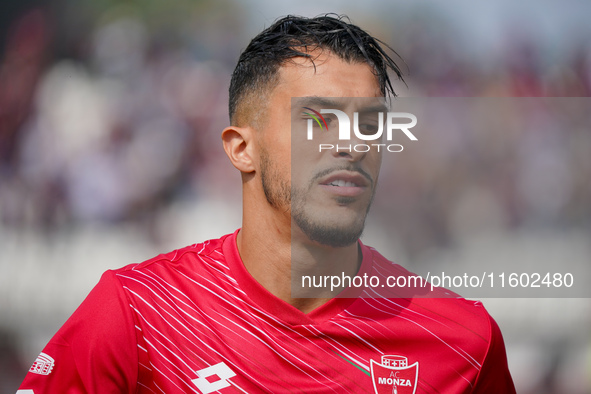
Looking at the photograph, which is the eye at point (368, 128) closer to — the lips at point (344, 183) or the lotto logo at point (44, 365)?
the lips at point (344, 183)

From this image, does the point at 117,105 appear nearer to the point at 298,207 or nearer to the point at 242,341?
the point at 298,207

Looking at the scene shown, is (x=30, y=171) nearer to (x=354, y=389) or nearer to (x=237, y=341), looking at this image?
(x=237, y=341)

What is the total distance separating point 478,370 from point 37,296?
261cm

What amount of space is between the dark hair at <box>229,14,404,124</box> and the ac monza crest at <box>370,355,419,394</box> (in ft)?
3.04

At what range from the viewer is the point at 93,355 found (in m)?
1.56

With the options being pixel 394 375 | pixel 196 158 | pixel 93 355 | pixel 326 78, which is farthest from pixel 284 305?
pixel 196 158

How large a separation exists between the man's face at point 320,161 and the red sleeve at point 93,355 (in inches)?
24.0

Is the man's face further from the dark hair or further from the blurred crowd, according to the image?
the blurred crowd

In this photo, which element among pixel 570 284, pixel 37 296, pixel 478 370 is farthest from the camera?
pixel 570 284

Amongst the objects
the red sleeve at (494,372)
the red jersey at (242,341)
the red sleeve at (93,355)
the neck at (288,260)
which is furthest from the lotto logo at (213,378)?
the red sleeve at (494,372)

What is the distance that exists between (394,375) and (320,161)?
73cm

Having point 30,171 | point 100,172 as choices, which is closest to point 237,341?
point 100,172

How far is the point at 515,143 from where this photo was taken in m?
3.50

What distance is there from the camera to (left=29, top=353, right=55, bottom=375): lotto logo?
5.29 ft
